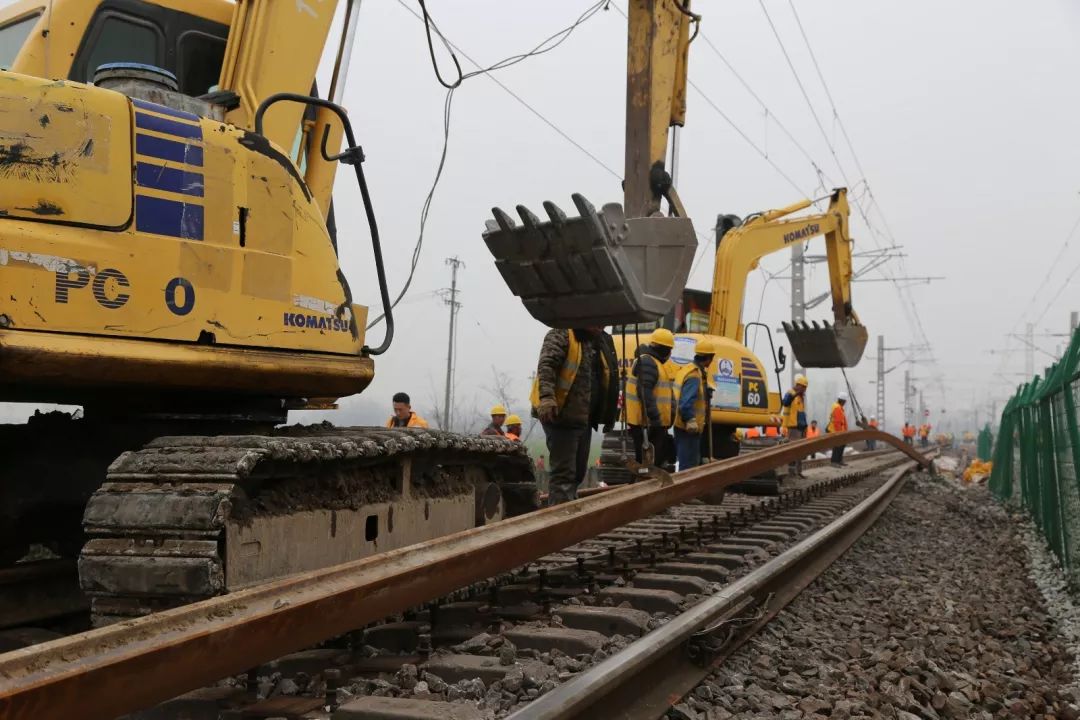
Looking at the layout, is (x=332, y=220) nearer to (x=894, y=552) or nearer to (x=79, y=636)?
(x=79, y=636)

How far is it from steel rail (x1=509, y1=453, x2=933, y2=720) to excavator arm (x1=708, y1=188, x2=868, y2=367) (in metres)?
8.77

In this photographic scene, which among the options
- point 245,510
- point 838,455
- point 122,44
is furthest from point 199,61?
point 838,455

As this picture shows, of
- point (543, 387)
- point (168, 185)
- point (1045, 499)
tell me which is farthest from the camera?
point (1045, 499)

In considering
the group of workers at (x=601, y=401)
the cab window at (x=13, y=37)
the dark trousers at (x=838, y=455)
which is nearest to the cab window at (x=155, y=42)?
the cab window at (x=13, y=37)

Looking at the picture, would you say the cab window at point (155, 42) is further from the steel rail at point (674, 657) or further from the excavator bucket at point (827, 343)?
the excavator bucket at point (827, 343)

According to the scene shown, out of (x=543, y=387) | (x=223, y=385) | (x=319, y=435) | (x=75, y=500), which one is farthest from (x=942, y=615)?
(x=75, y=500)

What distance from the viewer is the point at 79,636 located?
91.2 inches

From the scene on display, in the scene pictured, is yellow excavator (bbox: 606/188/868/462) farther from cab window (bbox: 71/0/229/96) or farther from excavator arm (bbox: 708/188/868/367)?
cab window (bbox: 71/0/229/96)

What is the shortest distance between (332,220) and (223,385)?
1.93 metres

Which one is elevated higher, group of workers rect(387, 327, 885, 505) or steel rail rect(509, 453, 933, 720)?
group of workers rect(387, 327, 885, 505)

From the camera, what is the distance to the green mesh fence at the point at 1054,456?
7.49 meters

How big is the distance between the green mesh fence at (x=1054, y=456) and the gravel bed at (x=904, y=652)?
49cm

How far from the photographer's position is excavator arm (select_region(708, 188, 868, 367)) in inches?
579

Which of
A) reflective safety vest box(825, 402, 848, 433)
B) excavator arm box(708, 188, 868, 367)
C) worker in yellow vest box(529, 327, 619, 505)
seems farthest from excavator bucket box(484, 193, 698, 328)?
reflective safety vest box(825, 402, 848, 433)
